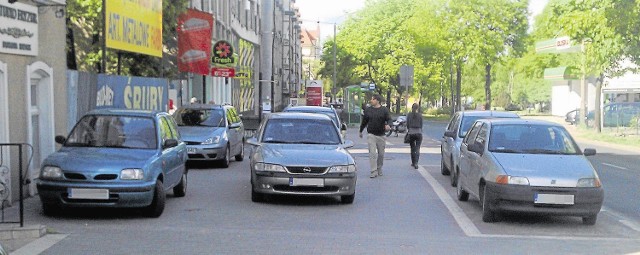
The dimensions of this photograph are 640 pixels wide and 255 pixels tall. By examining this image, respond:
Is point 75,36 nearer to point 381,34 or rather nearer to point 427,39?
point 427,39

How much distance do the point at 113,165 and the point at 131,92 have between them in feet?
27.0

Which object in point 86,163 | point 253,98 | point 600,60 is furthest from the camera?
point 253,98

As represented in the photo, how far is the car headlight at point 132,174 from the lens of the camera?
33.8 ft

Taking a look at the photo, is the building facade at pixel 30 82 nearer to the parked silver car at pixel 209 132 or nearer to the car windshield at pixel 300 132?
the car windshield at pixel 300 132

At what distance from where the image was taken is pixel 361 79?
78.4 metres

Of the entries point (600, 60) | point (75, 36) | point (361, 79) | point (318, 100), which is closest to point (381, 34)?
point (361, 79)

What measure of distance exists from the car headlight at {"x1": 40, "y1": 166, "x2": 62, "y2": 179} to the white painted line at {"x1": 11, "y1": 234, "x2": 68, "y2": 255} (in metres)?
1.12

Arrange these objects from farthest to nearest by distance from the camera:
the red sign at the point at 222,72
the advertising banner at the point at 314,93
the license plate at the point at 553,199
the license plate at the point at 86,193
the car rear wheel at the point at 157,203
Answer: the advertising banner at the point at 314,93, the red sign at the point at 222,72, the car rear wheel at the point at 157,203, the license plate at the point at 553,199, the license plate at the point at 86,193

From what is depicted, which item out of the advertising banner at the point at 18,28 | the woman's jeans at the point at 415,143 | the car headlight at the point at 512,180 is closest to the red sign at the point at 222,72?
the woman's jeans at the point at 415,143

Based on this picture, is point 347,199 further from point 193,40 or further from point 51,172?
point 193,40

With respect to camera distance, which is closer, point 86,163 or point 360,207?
point 86,163

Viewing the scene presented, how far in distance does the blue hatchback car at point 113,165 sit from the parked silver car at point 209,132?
625cm

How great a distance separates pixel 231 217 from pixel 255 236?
168cm

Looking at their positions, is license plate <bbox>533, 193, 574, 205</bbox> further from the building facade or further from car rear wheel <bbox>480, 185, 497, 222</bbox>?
the building facade
